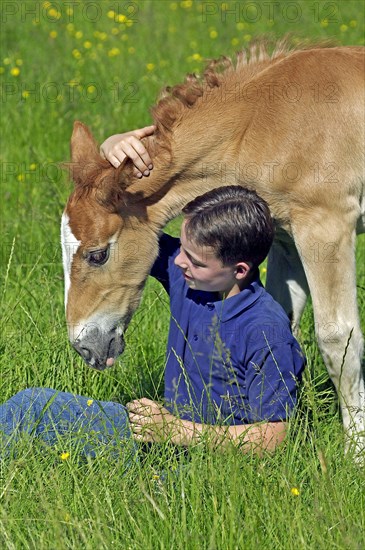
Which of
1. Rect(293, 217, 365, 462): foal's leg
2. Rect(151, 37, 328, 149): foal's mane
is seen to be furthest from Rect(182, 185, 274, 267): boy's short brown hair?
Rect(151, 37, 328, 149): foal's mane

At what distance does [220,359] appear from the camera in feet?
11.8

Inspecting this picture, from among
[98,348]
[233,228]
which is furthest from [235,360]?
[98,348]

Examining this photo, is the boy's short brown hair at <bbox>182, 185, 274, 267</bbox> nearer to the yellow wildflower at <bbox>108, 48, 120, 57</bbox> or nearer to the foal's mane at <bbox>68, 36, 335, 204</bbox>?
the foal's mane at <bbox>68, 36, 335, 204</bbox>

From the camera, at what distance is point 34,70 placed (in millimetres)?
9094

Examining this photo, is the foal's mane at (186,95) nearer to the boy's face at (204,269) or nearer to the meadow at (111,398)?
the meadow at (111,398)

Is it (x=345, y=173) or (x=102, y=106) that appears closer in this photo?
(x=345, y=173)

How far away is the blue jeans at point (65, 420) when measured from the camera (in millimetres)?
3750

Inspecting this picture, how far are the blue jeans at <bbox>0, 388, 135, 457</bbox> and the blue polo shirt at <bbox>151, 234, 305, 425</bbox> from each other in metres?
0.25

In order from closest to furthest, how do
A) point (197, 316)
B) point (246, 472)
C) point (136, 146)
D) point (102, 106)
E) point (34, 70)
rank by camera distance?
point (246, 472), point (197, 316), point (136, 146), point (102, 106), point (34, 70)

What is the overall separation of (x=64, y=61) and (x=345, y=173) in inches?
223

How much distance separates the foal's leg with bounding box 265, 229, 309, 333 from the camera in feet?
15.9

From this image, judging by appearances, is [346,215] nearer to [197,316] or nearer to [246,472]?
[197,316]

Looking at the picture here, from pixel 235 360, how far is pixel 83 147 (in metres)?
1.29

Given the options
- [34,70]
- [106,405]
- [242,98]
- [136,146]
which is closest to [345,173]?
[242,98]
